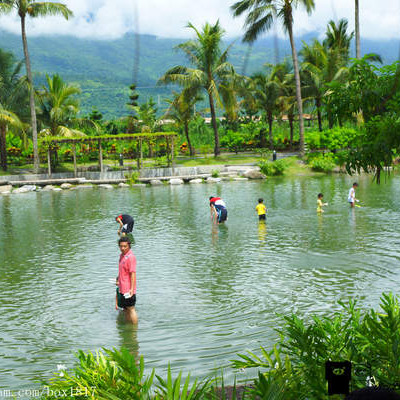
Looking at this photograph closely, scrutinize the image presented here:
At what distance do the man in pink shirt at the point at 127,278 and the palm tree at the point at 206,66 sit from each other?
38.4 metres

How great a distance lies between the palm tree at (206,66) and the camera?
46625 mm

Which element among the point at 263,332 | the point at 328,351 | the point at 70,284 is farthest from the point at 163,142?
the point at 328,351

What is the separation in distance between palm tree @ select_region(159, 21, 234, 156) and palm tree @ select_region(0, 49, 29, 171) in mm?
11527

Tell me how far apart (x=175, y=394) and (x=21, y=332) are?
234 inches

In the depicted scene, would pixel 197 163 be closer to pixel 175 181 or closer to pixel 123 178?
pixel 123 178

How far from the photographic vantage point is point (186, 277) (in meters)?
12.6

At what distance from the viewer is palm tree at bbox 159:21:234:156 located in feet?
153

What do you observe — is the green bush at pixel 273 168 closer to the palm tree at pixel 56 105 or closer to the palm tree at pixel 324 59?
the palm tree at pixel 324 59

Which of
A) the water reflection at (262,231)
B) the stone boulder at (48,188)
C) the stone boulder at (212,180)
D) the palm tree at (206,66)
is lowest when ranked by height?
the water reflection at (262,231)

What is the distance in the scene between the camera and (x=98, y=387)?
4.50 metres

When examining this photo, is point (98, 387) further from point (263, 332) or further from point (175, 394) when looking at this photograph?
point (263, 332)

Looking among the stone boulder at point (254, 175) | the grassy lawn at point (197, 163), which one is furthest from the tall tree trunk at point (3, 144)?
the stone boulder at point (254, 175)

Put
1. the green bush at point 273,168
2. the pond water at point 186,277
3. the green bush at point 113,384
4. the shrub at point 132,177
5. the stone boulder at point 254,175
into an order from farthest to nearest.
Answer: the green bush at point 273,168
the shrub at point 132,177
the stone boulder at point 254,175
the pond water at point 186,277
the green bush at point 113,384

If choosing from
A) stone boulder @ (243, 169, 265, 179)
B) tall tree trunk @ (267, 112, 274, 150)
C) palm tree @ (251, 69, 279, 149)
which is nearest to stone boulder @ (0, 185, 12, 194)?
stone boulder @ (243, 169, 265, 179)
